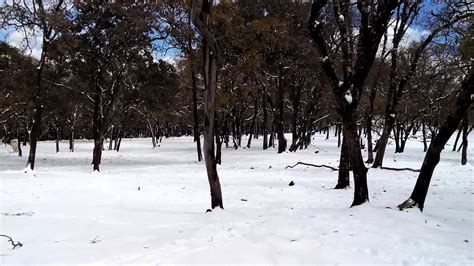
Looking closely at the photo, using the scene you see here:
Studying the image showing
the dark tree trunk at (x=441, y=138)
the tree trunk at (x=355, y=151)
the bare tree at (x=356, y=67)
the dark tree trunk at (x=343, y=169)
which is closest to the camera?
the dark tree trunk at (x=441, y=138)

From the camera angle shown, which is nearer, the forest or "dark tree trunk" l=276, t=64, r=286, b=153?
the forest

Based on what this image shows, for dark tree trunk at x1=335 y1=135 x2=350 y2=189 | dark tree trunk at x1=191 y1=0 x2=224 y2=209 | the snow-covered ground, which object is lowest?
the snow-covered ground

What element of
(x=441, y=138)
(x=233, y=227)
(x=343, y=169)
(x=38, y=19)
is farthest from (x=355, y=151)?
(x=38, y=19)

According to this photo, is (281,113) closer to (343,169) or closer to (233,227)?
(343,169)

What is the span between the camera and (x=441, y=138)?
741cm

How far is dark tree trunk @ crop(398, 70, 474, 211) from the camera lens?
7.32 m

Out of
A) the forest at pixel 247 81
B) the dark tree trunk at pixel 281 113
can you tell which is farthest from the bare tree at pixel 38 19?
the dark tree trunk at pixel 281 113

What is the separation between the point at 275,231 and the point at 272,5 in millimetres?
16900

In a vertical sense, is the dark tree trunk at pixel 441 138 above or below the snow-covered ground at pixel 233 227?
above

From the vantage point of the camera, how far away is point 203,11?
24.2 ft

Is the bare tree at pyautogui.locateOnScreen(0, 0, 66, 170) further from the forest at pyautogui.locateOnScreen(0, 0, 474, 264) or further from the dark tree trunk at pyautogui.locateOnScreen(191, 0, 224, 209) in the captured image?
the dark tree trunk at pyautogui.locateOnScreen(191, 0, 224, 209)

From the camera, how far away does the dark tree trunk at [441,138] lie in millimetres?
7324

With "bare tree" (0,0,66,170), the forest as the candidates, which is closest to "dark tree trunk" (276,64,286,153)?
the forest

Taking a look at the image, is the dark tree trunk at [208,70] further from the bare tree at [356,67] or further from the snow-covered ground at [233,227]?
the bare tree at [356,67]
